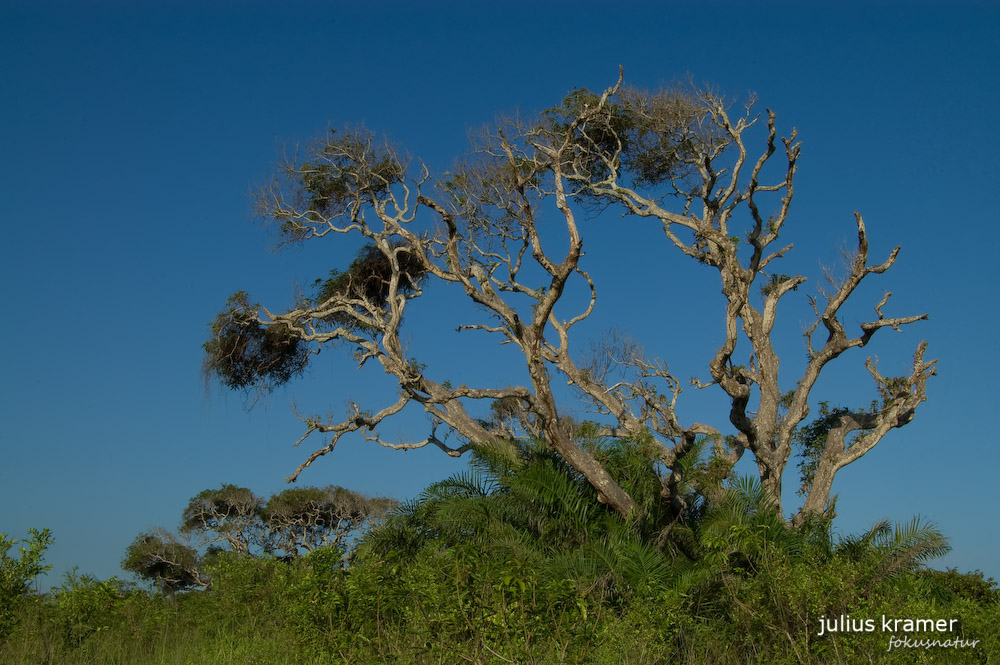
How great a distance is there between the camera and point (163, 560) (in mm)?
30219

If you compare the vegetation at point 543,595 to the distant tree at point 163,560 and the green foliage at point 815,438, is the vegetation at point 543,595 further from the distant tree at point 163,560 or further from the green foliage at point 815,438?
the distant tree at point 163,560

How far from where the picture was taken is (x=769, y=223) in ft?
54.2

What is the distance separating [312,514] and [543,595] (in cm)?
2473

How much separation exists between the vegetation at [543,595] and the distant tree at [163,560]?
16.1 metres

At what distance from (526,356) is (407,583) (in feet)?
21.5

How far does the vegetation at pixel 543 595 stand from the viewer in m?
7.23

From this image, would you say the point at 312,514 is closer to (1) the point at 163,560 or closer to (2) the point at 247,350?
(1) the point at 163,560

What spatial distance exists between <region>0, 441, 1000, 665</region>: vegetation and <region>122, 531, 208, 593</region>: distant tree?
1610 centimetres

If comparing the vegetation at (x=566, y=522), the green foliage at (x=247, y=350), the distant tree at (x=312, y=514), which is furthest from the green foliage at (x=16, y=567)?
the distant tree at (x=312, y=514)

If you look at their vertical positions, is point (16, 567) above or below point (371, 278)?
below

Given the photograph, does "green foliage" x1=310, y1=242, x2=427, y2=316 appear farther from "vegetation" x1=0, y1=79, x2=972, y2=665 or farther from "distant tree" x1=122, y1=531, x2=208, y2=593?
"distant tree" x1=122, y1=531, x2=208, y2=593

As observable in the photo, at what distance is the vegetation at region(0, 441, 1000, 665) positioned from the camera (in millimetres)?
→ 7227

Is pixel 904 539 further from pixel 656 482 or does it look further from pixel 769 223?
pixel 769 223

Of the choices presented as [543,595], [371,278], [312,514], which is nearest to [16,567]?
[543,595]
